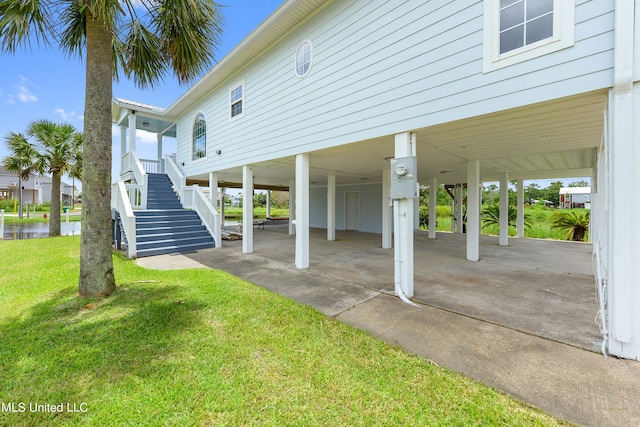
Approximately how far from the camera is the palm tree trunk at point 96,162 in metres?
4.05

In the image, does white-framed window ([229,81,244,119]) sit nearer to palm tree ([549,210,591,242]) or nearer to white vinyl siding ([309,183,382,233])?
white vinyl siding ([309,183,382,233])

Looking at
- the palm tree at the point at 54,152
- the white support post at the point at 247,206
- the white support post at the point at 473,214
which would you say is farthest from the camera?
the palm tree at the point at 54,152

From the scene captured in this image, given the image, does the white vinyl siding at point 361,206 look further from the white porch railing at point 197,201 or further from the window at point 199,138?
the white porch railing at point 197,201

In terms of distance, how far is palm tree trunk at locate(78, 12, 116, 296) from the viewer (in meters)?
4.05

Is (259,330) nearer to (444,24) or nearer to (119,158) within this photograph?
(444,24)

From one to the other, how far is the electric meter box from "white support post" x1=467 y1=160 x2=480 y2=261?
4.32 m

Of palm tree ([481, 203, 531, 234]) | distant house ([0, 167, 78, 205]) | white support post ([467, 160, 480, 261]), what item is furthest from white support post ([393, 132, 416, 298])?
distant house ([0, 167, 78, 205])

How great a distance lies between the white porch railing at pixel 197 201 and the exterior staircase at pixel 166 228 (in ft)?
0.70

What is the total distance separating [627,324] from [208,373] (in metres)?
3.99

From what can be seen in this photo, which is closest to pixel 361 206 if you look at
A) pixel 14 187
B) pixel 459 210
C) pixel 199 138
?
pixel 459 210

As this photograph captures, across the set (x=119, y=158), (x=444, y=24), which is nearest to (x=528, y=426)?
(x=444, y=24)

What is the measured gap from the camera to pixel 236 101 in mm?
8422

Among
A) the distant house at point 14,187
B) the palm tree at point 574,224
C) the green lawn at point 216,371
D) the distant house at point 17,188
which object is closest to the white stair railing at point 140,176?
the green lawn at point 216,371

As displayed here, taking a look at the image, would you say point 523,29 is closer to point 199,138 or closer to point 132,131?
point 199,138
